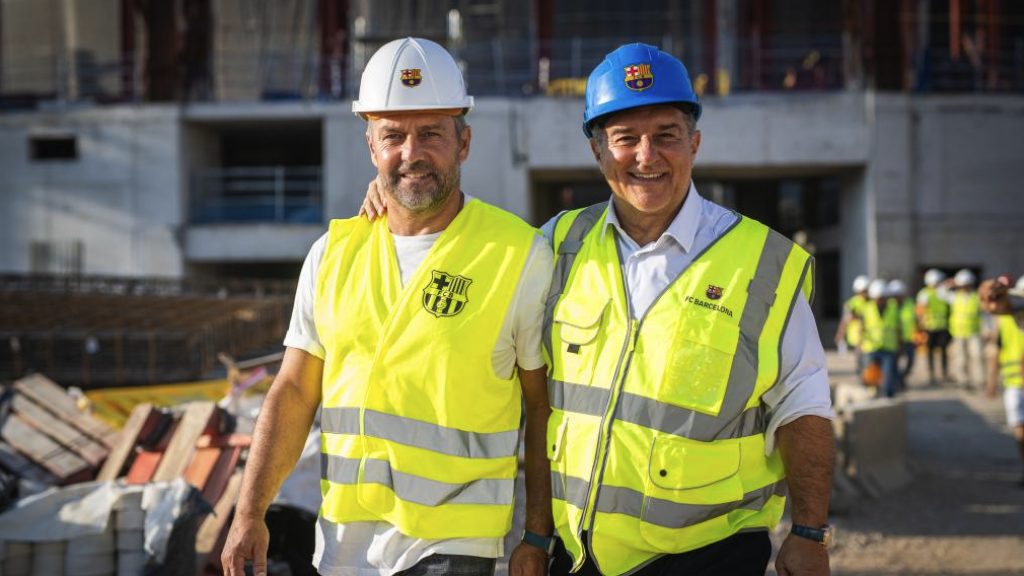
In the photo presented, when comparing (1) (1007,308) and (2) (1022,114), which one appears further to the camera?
(2) (1022,114)

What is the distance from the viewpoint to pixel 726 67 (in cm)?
2364

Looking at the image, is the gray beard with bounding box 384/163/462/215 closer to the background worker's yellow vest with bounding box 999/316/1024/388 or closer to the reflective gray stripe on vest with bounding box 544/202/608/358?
the reflective gray stripe on vest with bounding box 544/202/608/358

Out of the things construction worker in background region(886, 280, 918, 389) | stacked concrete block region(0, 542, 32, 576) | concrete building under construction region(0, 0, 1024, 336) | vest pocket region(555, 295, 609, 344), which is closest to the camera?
vest pocket region(555, 295, 609, 344)

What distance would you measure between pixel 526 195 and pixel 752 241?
67.5ft

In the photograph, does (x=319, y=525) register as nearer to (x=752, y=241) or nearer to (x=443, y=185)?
(x=443, y=185)

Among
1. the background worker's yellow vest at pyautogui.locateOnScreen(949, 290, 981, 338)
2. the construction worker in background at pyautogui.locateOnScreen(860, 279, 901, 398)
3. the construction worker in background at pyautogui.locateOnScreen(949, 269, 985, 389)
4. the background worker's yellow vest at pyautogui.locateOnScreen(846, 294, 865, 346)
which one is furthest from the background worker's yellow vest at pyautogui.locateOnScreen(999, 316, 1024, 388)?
the background worker's yellow vest at pyautogui.locateOnScreen(949, 290, 981, 338)

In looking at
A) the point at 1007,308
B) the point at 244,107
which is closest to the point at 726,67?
the point at 244,107

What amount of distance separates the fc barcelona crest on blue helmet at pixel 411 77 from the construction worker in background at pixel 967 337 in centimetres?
1568

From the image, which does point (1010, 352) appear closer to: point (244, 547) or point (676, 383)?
point (676, 383)

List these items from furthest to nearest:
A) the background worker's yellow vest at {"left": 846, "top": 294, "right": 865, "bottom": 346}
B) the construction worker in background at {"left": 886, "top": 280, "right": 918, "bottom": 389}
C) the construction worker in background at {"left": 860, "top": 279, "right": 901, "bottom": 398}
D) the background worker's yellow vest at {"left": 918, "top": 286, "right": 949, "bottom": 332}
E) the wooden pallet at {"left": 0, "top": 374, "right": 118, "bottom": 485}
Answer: the background worker's yellow vest at {"left": 918, "top": 286, "right": 949, "bottom": 332} → the construction worker in background at {"left": 886, "top": 280, "right": 918, "bottom": 389} → the background worker's yellow vest at {"left": 846, "top": 294, "right": 865, "bottom": 346} → the construction worker in background at {"left": 860, "top": 279, "right": 901, "bottom": 398} → the wooden pallet at {"left": 0, "top": 374, "right": 118, "bottom": 485}

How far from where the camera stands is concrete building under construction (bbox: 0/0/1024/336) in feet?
74.5

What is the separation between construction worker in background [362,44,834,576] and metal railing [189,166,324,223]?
22064 millimetres

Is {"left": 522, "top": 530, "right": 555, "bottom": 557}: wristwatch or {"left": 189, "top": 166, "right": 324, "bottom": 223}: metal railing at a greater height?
{"left": 189, "top": 166, "right": 324, "bottom": 223}: metal railing

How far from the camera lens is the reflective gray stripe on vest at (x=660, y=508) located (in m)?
2.59
